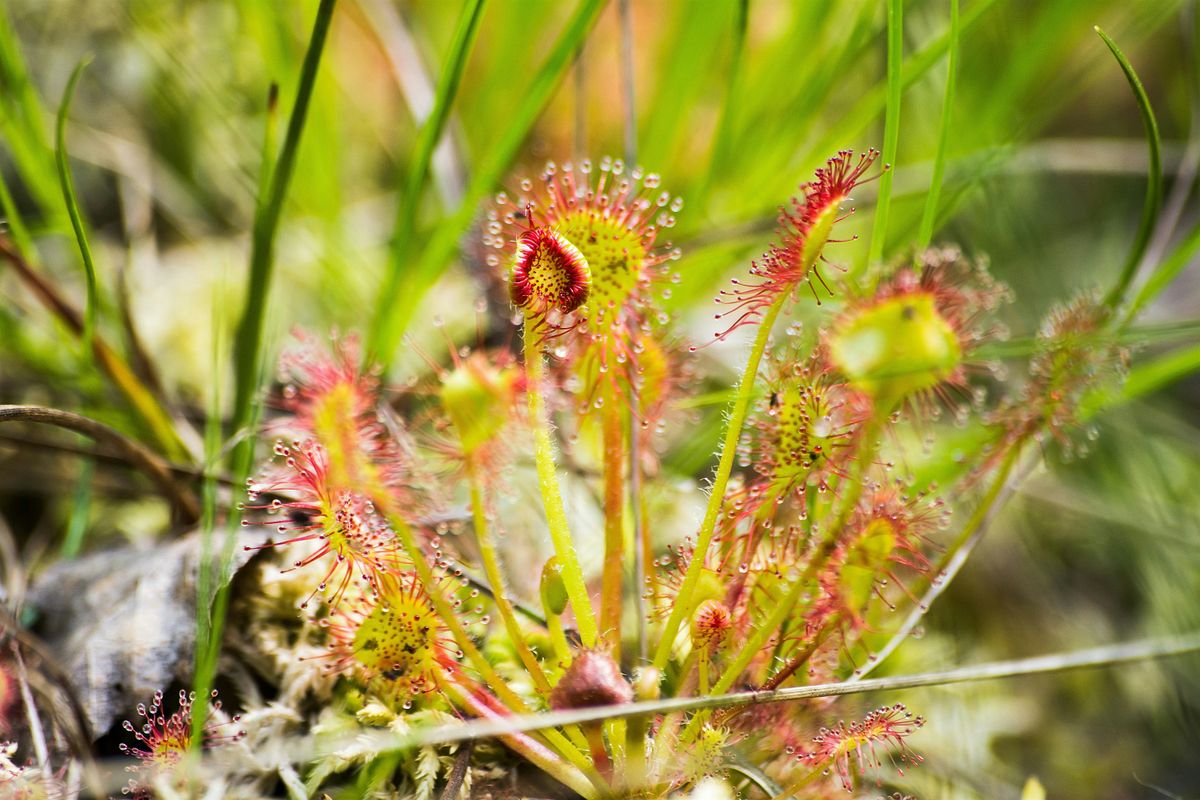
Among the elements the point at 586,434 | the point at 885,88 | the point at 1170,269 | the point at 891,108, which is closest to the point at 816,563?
the point at 891,108

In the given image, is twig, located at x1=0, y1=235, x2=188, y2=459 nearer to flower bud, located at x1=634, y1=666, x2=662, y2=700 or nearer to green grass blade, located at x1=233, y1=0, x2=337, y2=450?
green grass blade, located at x1=233, y1=0, x2=337, y2=450

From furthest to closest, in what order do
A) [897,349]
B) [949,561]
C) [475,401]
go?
[949,561] → [475,401] → [897,349]

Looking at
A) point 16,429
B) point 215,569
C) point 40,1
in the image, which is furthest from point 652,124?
point 40,1

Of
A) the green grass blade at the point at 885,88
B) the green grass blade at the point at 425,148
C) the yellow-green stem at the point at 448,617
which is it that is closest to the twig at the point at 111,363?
the green grass blade at the point at 425,148

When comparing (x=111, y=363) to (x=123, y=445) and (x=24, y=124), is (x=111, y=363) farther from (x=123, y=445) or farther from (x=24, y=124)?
(x=24, y=124)

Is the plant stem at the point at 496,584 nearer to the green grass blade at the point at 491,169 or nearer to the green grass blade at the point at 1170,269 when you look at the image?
the green grass blade at the point at 491,169

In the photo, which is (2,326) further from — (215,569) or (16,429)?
(215,569)
